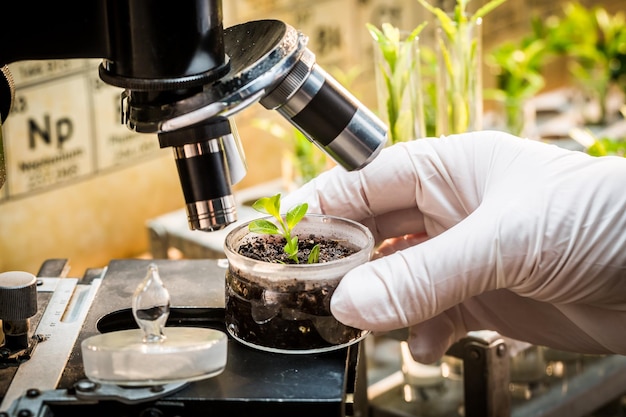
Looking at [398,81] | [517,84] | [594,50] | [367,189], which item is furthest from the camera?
[594,50]

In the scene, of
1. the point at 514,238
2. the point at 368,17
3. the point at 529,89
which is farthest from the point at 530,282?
the point at 368,17

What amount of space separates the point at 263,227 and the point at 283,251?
0.14ft

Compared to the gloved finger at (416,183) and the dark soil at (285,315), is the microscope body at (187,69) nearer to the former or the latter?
the dark soil at (285,315)

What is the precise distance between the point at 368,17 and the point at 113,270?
66.5 inches

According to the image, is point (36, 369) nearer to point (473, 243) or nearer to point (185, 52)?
point (185, 52)

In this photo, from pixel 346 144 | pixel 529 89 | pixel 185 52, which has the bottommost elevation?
pixel 529 89

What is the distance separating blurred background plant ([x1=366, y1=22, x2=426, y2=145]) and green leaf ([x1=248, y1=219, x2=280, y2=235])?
523 millimetres

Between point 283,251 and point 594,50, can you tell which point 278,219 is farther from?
point 594,50

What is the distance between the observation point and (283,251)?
110 cm

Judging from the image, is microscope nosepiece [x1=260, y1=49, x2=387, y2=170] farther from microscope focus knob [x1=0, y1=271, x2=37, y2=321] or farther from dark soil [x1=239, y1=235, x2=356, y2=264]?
microscope focus knob [x1=0, y1=271, x2=37, y2=321]

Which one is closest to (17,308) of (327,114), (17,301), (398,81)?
(17,301)

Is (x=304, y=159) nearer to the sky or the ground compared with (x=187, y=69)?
nearer to the ground

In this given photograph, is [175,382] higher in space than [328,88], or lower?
lower

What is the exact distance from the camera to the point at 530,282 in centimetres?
113
